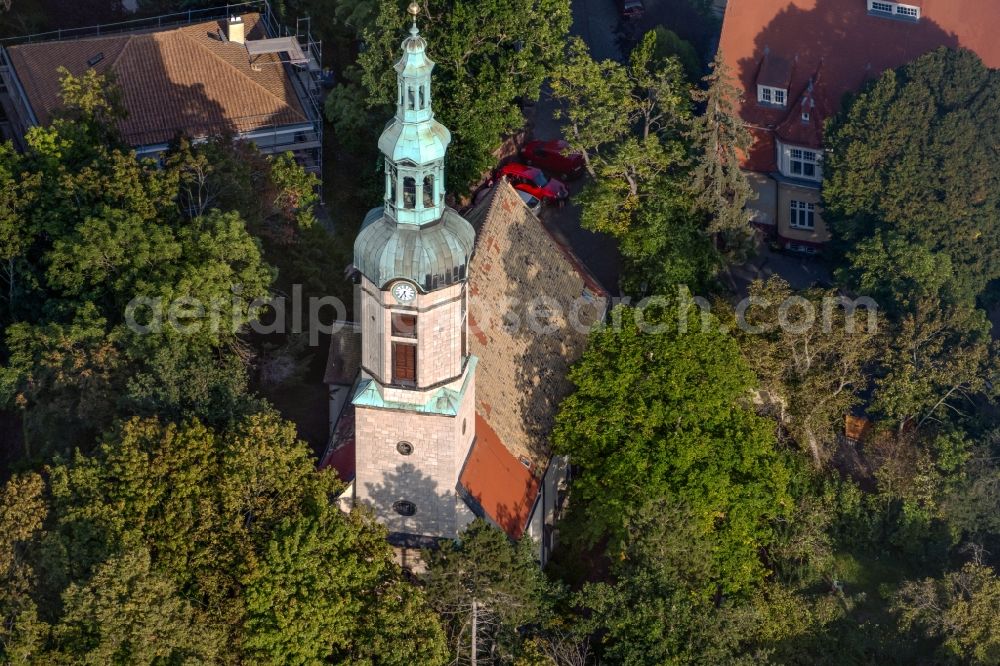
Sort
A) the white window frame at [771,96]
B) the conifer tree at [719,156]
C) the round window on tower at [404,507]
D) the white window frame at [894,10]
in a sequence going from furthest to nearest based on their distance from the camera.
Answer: the white window frame at [894,10] → the white window frame at [771,96] → the conifer tree at [719,156] → the round window on tower at [404,507]

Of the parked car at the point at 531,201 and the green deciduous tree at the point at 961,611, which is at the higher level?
the parked car at the point at 531,201

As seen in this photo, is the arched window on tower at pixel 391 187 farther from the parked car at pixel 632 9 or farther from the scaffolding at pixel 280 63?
the parked car at pixel 632 9

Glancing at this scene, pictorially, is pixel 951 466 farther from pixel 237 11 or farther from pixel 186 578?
pixel 237 11

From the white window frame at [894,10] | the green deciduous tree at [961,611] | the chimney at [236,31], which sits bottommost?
the green deciduous tree at [961,611]

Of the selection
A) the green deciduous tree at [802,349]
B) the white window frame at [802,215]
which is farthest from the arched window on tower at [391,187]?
the white window frame at [802,215]

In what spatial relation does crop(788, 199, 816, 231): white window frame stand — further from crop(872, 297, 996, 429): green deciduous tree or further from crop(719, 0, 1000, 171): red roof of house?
crop(872, 297, 996, 429): green deciduous tree

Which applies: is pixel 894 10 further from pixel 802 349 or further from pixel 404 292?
pixel 404 292

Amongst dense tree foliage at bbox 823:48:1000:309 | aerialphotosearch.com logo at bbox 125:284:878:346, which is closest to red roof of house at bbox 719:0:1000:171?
dense tree foliage at bbox 823:48:1000:309
